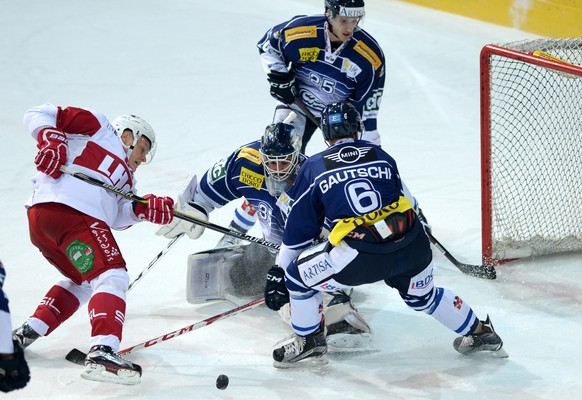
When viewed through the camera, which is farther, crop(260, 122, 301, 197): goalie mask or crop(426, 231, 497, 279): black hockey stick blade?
crop(426, 231, 497, 279): black hockey stick blade

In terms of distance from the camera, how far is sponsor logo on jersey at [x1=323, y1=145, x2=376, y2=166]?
3412 millimetres

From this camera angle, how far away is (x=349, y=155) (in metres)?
3.43

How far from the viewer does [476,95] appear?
6891 mm

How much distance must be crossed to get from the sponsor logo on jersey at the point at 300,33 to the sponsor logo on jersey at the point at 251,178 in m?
0.89

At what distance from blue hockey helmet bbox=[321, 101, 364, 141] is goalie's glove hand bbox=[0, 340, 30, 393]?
142cm

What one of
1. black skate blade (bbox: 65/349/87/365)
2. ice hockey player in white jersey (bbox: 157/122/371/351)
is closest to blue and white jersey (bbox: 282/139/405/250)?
ice hockey player in white jersey (bbox: 157/122/371/351)

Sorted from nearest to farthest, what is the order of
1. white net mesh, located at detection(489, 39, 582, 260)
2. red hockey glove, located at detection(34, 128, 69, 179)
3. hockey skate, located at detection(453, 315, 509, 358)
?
red hockey glove, located at detection(34, 128, 69, 179), hockey skate, located at detection(453, 315, 509, 358), white net mesh, located at detection(489, 39, 582, 260)

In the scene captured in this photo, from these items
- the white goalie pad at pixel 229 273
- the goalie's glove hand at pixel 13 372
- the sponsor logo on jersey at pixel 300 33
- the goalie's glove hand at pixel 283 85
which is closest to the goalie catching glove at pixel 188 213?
the white goalie pad at pixel 229 273

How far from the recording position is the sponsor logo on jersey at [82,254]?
12.0 ft

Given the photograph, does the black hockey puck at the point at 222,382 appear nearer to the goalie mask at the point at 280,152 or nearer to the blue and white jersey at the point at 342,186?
the blue and white jersey at the point at 342,186

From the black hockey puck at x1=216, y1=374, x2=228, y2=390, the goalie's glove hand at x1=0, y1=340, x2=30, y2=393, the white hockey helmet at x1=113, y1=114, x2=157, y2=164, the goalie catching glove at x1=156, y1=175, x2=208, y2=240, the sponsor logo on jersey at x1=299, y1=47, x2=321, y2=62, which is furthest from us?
the sponsor logo on jersey at x1=299, y1=47, x2=321, y2=62

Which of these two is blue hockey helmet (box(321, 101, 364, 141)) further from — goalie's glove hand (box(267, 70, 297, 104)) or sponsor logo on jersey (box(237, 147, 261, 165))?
goalie's glove hand (box(267, 70, 297, 104))

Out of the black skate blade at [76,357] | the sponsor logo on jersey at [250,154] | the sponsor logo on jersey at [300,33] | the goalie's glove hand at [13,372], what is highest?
the sponsor logo on jersey at [300,33]

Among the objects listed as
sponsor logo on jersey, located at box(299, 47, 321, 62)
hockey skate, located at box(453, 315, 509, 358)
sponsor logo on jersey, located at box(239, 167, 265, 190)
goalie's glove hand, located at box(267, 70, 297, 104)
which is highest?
sponsor logo on jersey, located at box(299, 47, 321, 62)
